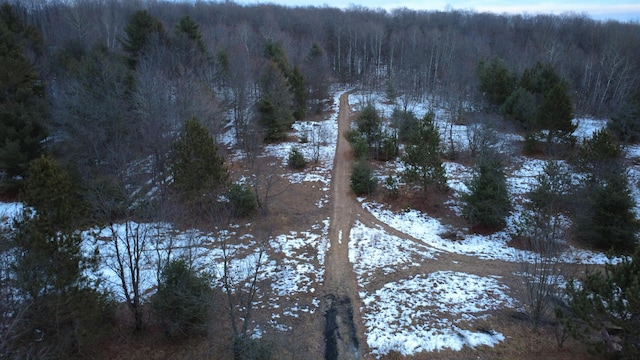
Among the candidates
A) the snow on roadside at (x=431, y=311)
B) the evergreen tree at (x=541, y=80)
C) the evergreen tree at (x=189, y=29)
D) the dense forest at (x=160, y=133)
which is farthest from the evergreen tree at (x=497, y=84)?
the evergreen tree at (x=189, y=29)

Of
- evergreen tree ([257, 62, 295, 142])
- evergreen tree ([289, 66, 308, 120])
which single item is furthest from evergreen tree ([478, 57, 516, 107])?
evergreen tree ([257, 62, 295, 142])

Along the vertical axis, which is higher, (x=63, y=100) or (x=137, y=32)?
(x=137, y=32)

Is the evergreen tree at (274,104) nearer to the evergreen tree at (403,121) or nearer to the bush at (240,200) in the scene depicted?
the evergreen tree at (403,121)

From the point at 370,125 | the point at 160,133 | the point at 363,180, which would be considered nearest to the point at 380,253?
the point at 363,180

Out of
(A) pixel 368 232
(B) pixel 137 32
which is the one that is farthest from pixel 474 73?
(B) pixel 137 32

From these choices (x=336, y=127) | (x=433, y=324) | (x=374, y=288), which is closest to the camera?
(x=433, y=324)

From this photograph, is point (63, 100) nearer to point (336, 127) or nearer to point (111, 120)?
point (111, 120)

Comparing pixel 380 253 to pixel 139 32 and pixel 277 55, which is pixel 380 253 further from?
pixel 277 55
